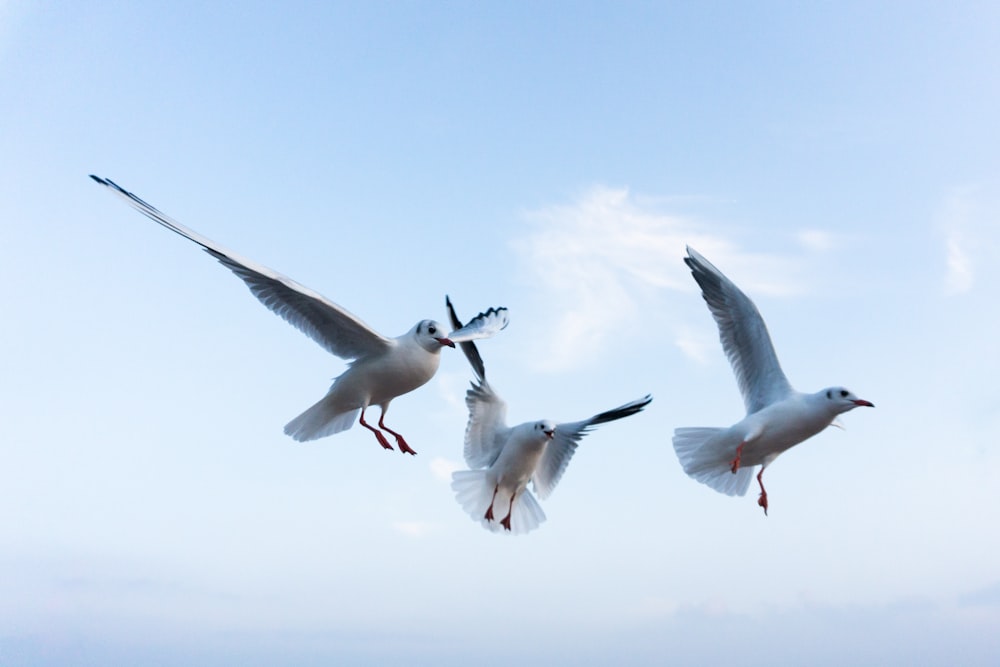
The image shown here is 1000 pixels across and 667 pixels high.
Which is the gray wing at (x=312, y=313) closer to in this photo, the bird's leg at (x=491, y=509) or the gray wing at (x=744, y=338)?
the bird's leg at (x=491, y=509)

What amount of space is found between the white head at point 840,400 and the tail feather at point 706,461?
0.93 meters

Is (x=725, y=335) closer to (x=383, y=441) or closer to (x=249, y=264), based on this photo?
(x=383, y=441)

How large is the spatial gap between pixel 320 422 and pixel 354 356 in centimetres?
66

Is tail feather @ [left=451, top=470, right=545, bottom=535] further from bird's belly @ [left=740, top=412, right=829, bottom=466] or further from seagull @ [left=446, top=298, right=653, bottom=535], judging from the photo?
bird's belly @ [left=740, top=412, right=829, bottom=466]

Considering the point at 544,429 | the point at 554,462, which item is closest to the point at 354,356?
the point at 544,429

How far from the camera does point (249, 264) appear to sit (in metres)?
7.67

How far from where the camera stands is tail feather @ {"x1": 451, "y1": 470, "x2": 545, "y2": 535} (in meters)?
10.3

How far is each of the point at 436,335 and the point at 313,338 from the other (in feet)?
3.50

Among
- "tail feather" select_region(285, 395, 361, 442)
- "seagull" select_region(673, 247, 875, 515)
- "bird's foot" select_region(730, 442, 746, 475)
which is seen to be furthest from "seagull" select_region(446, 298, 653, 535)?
"tail feather" select_region(285, 395, 361, 442)

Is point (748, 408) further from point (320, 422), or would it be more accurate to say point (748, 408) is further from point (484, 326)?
point (320, 422)

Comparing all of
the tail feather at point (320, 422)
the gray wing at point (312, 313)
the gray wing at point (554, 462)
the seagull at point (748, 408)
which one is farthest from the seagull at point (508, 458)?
the gray wing at point (312, 313)

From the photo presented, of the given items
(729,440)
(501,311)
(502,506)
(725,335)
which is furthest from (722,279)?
(502,506)

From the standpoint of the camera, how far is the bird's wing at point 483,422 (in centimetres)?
1092

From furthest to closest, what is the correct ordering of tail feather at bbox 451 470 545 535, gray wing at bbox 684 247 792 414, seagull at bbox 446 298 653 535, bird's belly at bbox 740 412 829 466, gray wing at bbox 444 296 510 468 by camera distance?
1. gray wing at bbox 444 296 510 468
2. tail feather at bbox 451 470 545 535
3. seagull at bbox 446 298 653 535
4. gray wing at bbox 684 247 792 414
5. bird's belly at bbox 740 412 829 466
